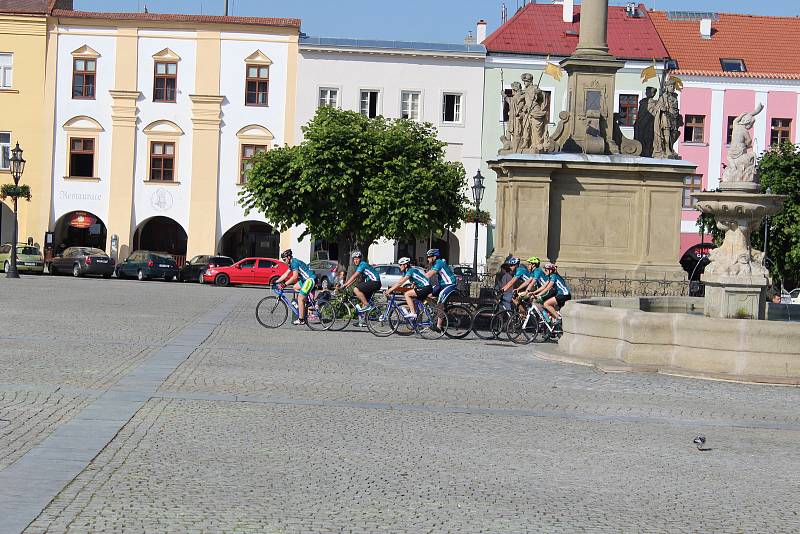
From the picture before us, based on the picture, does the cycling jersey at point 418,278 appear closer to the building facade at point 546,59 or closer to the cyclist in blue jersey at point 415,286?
the cyclist in blue jersey at point 415,286

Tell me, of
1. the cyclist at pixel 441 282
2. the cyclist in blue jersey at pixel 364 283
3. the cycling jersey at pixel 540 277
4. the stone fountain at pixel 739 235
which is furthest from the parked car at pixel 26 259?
the stone fountain at pixel 739 235

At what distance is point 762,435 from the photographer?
38.6ft

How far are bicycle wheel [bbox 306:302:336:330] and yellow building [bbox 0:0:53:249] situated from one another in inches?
1330

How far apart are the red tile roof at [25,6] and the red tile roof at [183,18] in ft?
2.58

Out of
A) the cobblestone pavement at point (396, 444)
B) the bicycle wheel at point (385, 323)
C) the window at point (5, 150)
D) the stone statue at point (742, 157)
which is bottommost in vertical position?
the cobblestone pavement at point (396, 444)

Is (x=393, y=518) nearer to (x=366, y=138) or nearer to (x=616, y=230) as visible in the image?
(x=616, y=230)

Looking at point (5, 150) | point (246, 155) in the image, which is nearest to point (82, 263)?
point (5, 150)

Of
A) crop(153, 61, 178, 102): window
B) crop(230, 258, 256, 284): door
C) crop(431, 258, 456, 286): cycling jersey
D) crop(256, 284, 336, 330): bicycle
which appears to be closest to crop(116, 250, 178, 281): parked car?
A: crop(230, 258, 256, 284): door

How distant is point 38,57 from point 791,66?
3519cm

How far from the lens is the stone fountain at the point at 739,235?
18625 millimetres

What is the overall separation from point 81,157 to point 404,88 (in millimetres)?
14499

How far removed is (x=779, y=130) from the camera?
196ft

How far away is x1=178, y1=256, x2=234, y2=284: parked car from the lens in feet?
167

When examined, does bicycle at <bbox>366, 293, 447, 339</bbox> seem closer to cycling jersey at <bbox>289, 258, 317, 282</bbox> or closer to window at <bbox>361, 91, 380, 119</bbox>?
cycling jersey at <bbox>289, 258, 317, 282</bbox>
